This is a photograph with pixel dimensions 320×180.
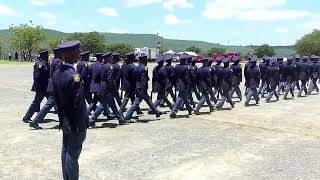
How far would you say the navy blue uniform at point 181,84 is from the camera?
12.5 meters

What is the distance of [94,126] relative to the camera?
1096 centimetres

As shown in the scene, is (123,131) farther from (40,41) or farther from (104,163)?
(40,41)

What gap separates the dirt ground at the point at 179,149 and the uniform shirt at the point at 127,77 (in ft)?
2.94

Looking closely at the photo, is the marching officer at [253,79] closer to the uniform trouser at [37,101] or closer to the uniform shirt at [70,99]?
the uniform trouser at [37,101]

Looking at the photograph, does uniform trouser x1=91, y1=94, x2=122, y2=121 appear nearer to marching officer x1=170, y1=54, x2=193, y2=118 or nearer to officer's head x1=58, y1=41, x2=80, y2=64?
marching officer x1=170, y1=54, x2=193, y2=118

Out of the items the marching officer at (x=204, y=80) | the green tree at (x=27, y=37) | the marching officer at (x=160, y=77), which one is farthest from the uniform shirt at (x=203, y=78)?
the green tree at (x=27, y=37)

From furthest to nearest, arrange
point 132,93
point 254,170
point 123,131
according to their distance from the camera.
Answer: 1. point 132,93
2. point 123,131
3. point 254,170

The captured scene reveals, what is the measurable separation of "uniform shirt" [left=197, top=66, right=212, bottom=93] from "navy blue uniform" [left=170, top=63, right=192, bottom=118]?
0.65m

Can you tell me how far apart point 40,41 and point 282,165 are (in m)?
70.4

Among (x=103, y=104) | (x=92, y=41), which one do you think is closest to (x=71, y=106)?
(x=103, y=104)

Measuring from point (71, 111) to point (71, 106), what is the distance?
0.06 metres

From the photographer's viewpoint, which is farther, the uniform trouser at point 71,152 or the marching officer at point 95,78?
the marching officer at point 95,78

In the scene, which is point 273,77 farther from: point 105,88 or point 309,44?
point 309,44

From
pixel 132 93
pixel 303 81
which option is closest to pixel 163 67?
pixel 132 93
